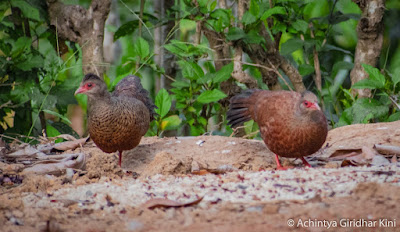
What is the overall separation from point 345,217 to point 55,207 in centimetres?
143

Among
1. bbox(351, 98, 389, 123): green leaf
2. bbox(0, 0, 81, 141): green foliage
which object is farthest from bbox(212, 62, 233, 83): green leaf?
bbox(0, 0, 81, 141): green foliage

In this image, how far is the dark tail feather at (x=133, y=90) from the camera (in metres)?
5.50

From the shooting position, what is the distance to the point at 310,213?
2.57m

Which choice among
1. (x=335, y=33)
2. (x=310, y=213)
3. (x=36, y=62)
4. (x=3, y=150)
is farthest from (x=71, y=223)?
(x=335, y=33)

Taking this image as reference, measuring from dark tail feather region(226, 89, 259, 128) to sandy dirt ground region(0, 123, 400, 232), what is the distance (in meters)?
1.02

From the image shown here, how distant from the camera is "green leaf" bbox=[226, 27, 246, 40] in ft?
19.1

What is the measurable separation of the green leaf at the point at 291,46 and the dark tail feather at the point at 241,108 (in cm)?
102

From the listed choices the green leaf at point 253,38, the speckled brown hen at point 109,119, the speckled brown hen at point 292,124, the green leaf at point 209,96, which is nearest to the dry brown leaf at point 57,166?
the speckled brown hen at point 109,119

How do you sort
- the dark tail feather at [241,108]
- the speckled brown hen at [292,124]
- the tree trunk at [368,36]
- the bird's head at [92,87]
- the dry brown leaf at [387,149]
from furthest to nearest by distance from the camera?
the tree trunk at [368,36], the dark tail feather at [241,108], the bird's head at [92,87], the dry brown leaf at [387,149], the speckled brown hen at [292,124]

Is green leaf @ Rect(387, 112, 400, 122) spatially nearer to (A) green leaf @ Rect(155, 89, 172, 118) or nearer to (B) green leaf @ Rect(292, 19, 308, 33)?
(B) green leaf @ Rect(292, 19, 308, 33)

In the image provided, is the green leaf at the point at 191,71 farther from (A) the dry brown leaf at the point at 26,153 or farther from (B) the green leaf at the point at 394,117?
(B) the green leaf at the point at 394,117

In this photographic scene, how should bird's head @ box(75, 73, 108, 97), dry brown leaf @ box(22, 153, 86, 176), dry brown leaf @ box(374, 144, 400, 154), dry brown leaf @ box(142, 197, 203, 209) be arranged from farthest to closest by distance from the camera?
bird's head @ box(75, 73, 108, 97) → dry brown leaf @ box(374, 144, 400, 154) → dry brown leaf @ box(22, 153, 86, 176) → dry brown leaf @ box(142, 197, 203, 209)

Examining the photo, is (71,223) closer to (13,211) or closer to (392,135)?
(13,211)

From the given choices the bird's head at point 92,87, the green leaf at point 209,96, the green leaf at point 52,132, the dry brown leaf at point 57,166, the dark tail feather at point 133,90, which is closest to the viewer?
the dry brown leaf at point 57,166
